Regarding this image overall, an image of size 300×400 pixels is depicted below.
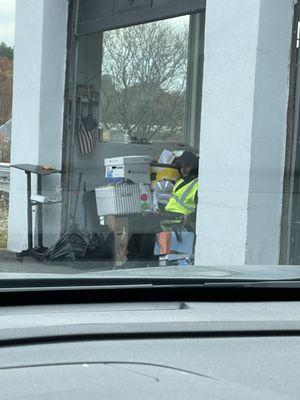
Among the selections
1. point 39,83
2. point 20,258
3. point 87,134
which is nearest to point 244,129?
point 20,258

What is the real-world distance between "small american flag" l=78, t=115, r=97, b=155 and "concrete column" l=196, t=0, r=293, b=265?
3568 mm

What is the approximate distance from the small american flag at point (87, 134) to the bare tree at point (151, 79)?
19.0 inches

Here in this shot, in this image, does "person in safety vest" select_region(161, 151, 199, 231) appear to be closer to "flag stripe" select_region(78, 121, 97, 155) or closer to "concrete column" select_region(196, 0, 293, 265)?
"concrete column" select_region(196, 0, 293, 265)

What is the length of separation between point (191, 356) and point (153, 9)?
7.85 m

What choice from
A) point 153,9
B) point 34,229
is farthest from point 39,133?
point 153,9

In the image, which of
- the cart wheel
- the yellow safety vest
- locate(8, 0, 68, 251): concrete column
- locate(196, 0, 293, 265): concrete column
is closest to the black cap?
the yellow safety vest

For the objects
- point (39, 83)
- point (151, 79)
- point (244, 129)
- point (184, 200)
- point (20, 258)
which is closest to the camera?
point (20, 258)

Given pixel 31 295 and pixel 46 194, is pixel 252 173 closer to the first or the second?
pixel 46 194

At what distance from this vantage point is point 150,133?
10.3m

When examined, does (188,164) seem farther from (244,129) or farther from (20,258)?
(20,258)

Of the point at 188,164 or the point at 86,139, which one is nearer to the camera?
the point at 188,164

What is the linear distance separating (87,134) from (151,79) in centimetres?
132

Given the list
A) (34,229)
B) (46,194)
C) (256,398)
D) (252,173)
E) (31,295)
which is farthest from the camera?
(46,194)

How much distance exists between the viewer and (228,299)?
114 inches
